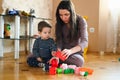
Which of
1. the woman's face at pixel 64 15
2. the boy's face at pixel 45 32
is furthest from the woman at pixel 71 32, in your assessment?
the boy's face at pixel 45 32

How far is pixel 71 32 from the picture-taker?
5.96 feet

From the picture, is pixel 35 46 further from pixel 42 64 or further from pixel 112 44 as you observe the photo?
pixel 112 44

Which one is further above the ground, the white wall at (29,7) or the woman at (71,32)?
the white wall at (29,7)

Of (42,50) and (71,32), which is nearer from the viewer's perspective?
(71,32)

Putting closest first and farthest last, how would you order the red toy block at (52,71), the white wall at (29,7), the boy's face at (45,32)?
the red toy block at (52,71) < the boy's face at (45,32) < the white wall at (29,7)

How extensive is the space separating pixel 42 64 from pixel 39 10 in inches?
56.2

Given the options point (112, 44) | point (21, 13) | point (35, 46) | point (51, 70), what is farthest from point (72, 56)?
point (112, 44)

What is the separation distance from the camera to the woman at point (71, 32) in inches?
68.7

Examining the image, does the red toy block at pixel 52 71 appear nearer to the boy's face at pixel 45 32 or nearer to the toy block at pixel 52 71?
the toy block at pixel 52 71

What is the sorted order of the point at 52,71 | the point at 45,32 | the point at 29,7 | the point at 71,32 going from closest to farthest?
1. the point at 52,71
2. the point at 71,32
3. the point at 45,32
4. the point at 29,7

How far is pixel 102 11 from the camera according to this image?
10.8 feet

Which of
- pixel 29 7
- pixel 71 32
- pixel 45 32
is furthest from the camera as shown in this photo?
pixel 29 7

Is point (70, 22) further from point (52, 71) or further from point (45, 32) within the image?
point (52, 71)

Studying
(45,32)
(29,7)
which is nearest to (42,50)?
(45,32)
